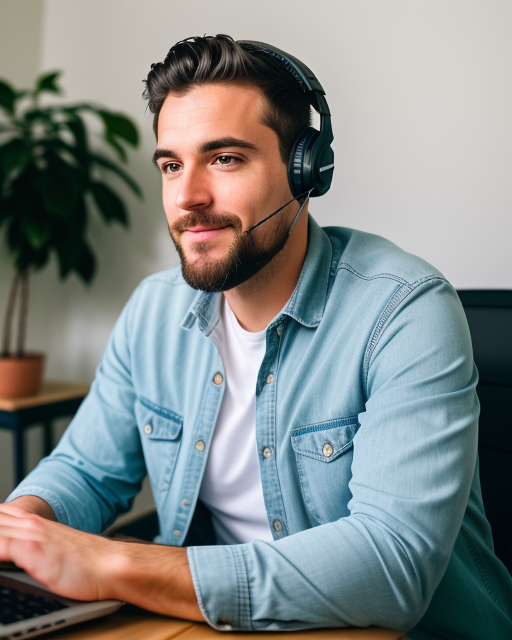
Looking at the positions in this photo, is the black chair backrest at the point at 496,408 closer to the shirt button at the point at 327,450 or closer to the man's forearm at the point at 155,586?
the shirt button at the point at 327,450

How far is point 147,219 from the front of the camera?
90.1 inches

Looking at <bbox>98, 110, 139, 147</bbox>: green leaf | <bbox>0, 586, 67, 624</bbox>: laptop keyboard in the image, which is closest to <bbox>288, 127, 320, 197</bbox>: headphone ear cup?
<bbox>0, 586, 67, 624</bbox>: laptop keyboard

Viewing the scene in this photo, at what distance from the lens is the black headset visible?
98 cm

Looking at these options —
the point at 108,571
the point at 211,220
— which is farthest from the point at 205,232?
the point at 108,571

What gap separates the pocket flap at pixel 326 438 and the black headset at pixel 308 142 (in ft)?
1.29

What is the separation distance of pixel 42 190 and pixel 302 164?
46.4 inches

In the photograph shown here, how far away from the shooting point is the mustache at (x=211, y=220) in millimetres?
1001

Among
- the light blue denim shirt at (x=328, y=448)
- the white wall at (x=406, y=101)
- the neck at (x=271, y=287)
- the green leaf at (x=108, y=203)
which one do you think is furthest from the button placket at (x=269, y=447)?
the green leaf at (x=108, y=203)

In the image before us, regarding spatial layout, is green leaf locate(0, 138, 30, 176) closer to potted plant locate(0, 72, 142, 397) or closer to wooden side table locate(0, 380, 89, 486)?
potted plant locate(0, 72, 142, 397)

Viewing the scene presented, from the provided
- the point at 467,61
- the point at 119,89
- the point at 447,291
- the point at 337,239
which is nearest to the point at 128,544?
the point at 447,291

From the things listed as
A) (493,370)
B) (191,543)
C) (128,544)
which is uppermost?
(493,370)

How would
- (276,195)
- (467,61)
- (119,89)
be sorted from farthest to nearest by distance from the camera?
1. (119,89)
2. (467,61)
3. (276,195)

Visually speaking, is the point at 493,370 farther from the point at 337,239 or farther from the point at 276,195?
the point at 276,195

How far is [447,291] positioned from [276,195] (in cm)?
34
